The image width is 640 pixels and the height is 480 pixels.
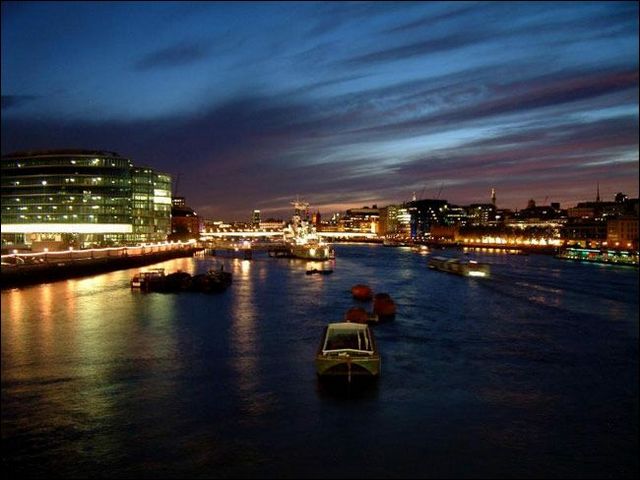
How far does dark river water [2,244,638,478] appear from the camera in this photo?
26.8ft

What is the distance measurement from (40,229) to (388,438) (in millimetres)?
59730

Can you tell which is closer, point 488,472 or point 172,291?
point 488,472

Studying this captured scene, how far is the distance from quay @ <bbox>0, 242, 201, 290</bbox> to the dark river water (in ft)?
27.4

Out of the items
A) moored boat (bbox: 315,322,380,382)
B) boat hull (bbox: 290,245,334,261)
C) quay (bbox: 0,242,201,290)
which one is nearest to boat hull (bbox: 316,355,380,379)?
moored boat (bbox: 315,322,380,382)

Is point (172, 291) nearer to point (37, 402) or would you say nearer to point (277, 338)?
point (277, 338)

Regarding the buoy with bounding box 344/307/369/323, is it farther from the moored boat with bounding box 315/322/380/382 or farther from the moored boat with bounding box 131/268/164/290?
the moored boat with bounding box 131/268/164/290

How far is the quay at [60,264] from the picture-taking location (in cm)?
2836

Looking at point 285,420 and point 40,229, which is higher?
point 40,229

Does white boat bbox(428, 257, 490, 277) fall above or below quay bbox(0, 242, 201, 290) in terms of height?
below

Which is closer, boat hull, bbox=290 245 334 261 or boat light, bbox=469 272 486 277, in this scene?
boat light, bbox=469 272 486 277

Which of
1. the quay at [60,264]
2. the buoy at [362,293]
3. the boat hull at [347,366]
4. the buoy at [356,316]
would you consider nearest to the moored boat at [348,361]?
the boat hull at [347,366]

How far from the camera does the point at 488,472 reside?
7.97 meters

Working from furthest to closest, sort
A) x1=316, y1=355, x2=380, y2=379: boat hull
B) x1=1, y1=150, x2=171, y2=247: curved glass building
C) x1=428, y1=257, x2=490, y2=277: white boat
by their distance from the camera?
1. x1=1, y1=150, x2=171, y2=247: curved glass building
2. x1=428, y1=257, x2=490, y2=277: white boat
3. x1=316, y1=355, x2=380, y2=379: boat hull

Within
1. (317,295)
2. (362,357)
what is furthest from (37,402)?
(317,295)
